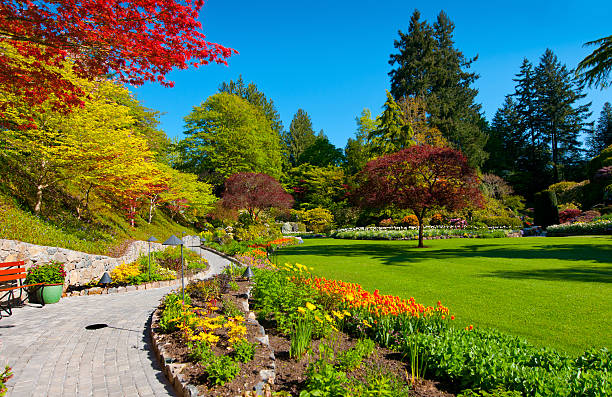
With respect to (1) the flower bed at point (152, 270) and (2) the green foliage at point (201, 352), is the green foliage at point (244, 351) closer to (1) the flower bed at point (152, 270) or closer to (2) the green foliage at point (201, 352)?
(2) the green foliage at point (201, 352)

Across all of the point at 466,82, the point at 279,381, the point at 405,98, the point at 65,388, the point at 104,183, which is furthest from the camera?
the point at 466,82

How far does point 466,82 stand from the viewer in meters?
38.4

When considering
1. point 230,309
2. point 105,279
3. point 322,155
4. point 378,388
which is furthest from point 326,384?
point 322,155

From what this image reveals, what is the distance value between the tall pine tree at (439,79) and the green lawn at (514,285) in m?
23.3

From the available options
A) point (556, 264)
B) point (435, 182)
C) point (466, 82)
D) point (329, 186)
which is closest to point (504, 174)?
point (466, 82)

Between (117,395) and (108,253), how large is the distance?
26.9 ft

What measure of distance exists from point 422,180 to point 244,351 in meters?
13.8

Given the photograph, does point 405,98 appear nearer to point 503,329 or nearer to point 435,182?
point 435,182

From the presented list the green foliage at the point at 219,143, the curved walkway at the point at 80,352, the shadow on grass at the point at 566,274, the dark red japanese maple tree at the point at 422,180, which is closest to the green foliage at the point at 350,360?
the curved walkway at the point at 80,352

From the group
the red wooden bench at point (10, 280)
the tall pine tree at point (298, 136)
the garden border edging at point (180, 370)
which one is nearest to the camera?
the garden border edging at point (180, 370)

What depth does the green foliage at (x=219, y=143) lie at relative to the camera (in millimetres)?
27828

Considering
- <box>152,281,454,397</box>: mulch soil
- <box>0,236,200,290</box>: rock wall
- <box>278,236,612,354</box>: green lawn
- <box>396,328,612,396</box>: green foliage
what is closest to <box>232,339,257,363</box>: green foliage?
<box>152,281,454,397</box>: mulch soil

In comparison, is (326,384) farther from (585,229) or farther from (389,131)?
(389,131)

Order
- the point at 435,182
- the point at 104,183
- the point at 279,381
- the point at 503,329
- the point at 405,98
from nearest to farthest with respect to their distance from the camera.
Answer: the point at 279,381 < the point at 503,329 < the point at 104,183 < the point at 435,182 < the point at 405,98
